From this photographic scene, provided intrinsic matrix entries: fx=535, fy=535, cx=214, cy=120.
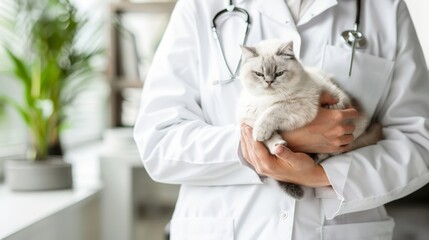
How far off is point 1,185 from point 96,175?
1.63ft

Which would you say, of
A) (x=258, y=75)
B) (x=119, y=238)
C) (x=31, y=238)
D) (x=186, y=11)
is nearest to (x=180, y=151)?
(x=258, y=75)

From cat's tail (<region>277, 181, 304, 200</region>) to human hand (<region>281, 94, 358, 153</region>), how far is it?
0.28ft

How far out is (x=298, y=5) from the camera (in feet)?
4.60

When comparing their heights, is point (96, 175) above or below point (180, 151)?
below

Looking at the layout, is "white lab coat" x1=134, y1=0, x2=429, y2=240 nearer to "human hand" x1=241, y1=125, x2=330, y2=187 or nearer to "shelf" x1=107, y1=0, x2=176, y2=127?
"human hand" x1=241, y1=125, x2=330, y2=187

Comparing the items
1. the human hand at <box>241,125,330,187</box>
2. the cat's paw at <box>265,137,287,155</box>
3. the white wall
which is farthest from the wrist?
the white wall

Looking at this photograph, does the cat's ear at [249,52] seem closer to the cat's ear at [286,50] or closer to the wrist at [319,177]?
the cat's ear at [286,50]

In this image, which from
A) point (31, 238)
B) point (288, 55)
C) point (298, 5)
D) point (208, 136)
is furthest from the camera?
point (31, 238)

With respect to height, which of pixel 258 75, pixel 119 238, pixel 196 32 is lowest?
pixel 119 238

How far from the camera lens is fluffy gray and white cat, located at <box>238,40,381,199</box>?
118 centimetres

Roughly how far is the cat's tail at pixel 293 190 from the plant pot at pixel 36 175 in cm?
109

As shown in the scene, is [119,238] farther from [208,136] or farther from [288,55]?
[288,55]

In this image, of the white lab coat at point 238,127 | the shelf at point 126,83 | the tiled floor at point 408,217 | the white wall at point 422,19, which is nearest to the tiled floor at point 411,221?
the tiled floor at point 408,217

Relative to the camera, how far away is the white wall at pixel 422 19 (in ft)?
8.11
